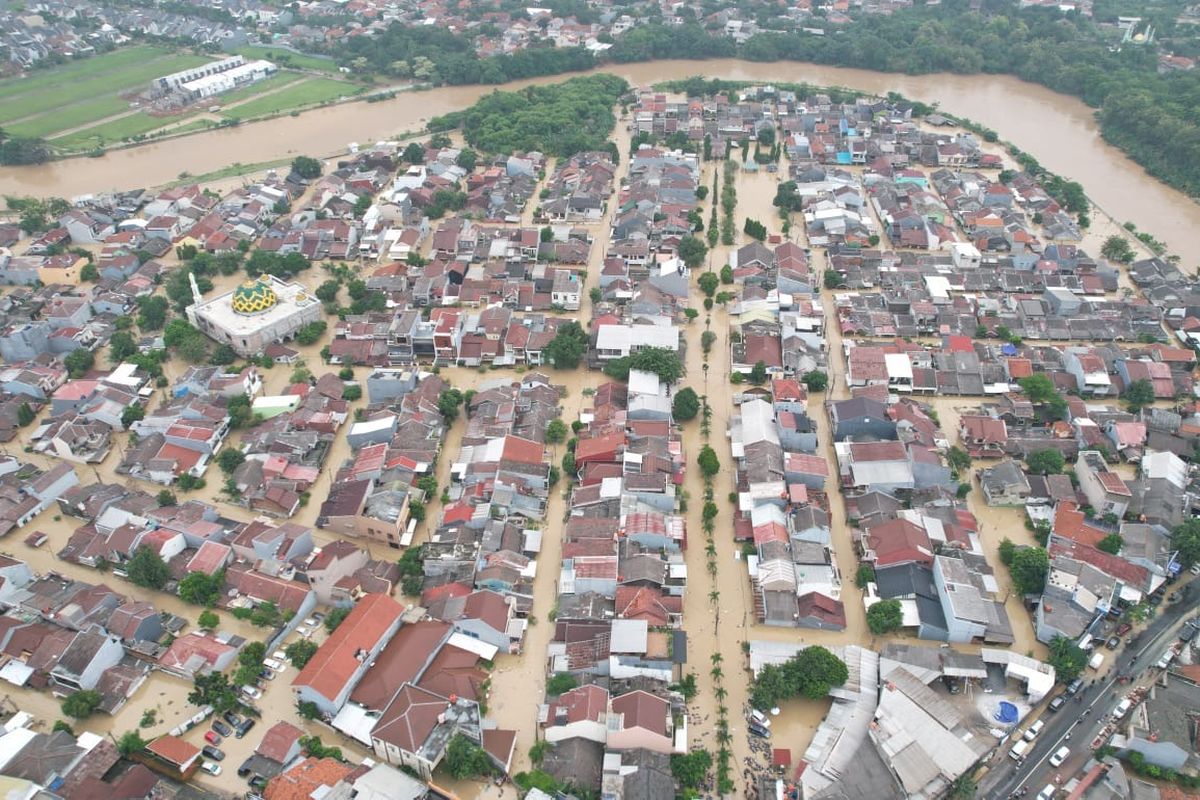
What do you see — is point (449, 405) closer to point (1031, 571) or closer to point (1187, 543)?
point (1031, 571)

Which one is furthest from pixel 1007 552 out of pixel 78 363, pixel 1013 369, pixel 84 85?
pixel 84 85

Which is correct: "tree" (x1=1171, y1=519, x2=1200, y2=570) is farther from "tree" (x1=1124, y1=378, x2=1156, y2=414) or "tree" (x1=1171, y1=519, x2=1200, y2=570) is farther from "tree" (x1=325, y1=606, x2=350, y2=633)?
"tree" (x1=325, y1=606, x2=350, y2=633)

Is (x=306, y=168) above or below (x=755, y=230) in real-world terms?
above

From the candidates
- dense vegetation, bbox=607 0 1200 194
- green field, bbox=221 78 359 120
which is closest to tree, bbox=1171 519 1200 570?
dense vegetation, bbox=607 0 1200 194

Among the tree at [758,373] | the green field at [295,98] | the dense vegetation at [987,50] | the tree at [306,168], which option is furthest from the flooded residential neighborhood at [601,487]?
the green field at [295,98]

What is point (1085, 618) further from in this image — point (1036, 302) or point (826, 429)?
point (1036, 302)

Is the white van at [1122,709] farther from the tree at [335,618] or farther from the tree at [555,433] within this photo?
the tree at [335,618]

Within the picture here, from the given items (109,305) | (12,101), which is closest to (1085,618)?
(109,305)
